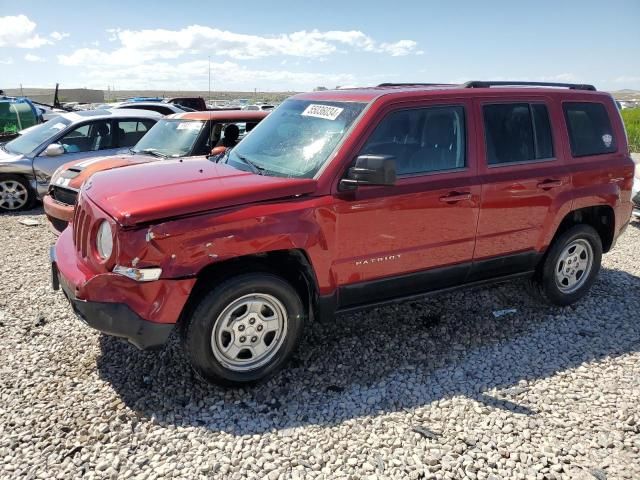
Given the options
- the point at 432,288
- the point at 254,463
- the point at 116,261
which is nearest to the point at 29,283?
the point at 116,261

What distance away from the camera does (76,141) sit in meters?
8.37

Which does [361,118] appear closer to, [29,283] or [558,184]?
[558,184]

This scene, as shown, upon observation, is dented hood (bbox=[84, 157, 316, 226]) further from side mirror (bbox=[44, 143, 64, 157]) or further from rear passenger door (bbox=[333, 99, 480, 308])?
side mirror (bbox=[44, 143, 64, 157])

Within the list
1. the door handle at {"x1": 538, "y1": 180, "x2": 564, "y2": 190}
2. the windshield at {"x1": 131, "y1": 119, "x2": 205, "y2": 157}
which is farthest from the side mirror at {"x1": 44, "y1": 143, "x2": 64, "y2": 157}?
the door handle at {"x1": 538, "y1": 180, "x2": 564, "y2": 190}

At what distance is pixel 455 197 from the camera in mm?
3830

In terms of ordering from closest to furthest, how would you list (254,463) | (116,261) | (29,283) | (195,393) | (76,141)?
(254,463), (116,261), (195,393), (29,283), (76,141)

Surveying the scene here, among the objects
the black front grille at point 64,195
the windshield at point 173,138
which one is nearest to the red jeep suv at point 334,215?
the black front grille at point 64,195

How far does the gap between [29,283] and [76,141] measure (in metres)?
3.87

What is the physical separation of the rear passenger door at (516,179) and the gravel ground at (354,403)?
0.65 m

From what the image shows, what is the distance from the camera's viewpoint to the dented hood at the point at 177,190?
118 inches

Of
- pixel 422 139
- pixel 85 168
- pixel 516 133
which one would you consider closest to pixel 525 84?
pixel 516 133

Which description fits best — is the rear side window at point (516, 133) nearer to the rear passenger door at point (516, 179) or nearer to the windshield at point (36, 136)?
the rear passenger door at point (516, 179)

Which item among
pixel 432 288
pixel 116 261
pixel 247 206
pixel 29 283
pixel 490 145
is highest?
pixel 490 145

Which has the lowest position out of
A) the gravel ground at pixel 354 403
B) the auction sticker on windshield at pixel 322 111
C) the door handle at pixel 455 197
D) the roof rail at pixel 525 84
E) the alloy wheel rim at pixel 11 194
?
the gravel ground at pixel 354 403
